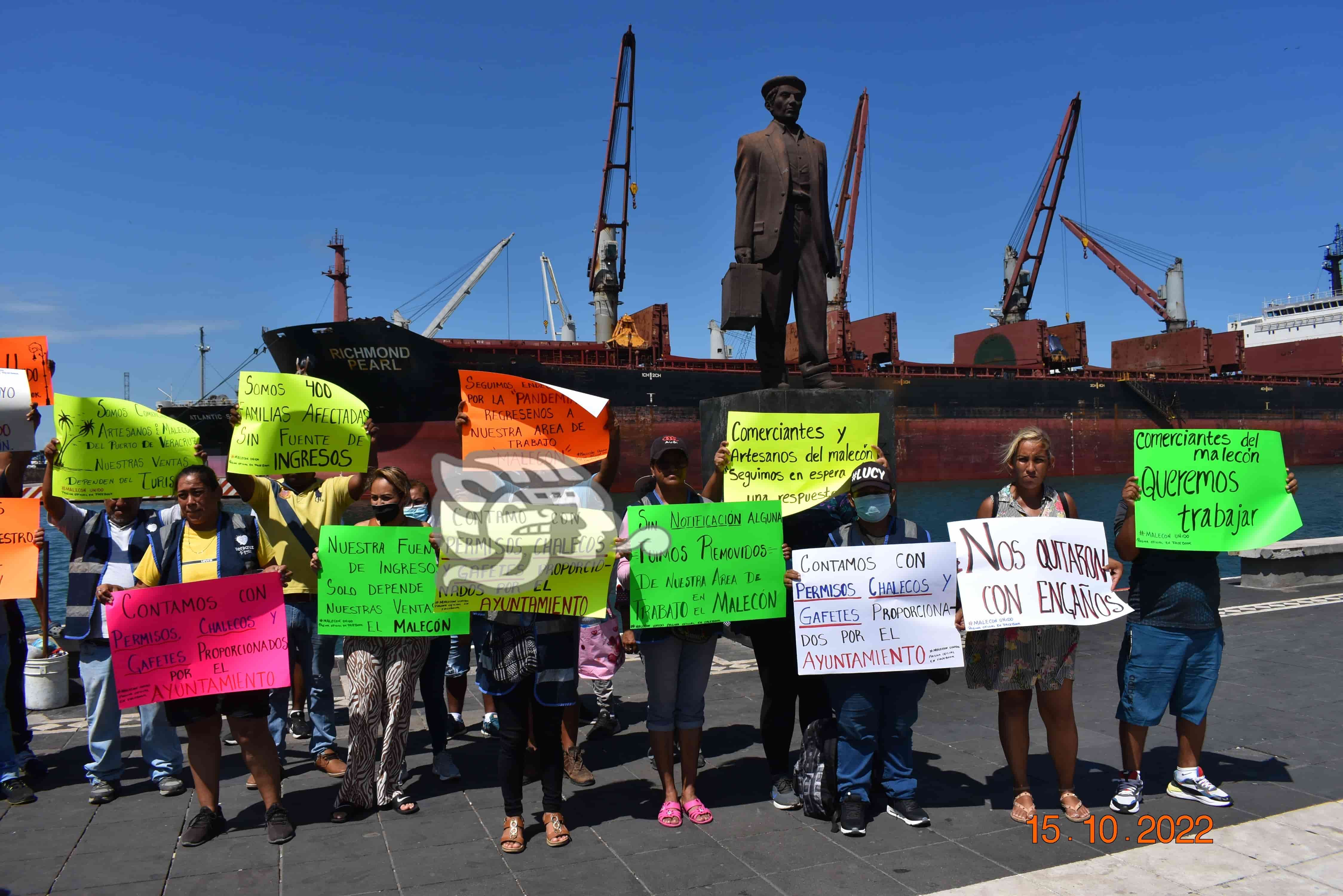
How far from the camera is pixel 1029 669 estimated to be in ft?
12.6

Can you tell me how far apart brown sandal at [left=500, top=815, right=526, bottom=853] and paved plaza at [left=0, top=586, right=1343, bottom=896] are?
0.16ft

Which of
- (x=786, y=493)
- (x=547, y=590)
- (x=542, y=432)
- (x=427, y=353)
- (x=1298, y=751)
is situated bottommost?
(x=1298, y=751)

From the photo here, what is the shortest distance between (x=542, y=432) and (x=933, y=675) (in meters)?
2.57

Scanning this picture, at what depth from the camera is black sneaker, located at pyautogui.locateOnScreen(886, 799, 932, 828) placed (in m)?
3.79

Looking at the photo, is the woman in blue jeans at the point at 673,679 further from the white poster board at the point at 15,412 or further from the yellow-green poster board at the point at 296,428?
the white poster board at the point at 15,412

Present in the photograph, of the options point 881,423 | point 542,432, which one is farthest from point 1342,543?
point 542,432

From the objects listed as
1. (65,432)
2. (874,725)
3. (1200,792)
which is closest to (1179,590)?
(1200,792)

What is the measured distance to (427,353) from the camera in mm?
27906

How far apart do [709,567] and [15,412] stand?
13.8ft

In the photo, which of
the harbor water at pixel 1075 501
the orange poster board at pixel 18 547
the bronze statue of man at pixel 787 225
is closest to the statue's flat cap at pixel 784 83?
the bronze statue of man at pixel 787 225

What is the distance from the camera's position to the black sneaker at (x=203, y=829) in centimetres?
367

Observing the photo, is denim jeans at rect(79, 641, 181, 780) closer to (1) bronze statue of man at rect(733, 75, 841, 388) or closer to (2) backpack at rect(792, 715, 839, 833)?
(2) backpack at rect(792, 715, 839, 833)

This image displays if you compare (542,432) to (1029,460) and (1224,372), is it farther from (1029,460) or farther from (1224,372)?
(1224,372)

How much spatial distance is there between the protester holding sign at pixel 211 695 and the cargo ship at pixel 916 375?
17.2 metres
